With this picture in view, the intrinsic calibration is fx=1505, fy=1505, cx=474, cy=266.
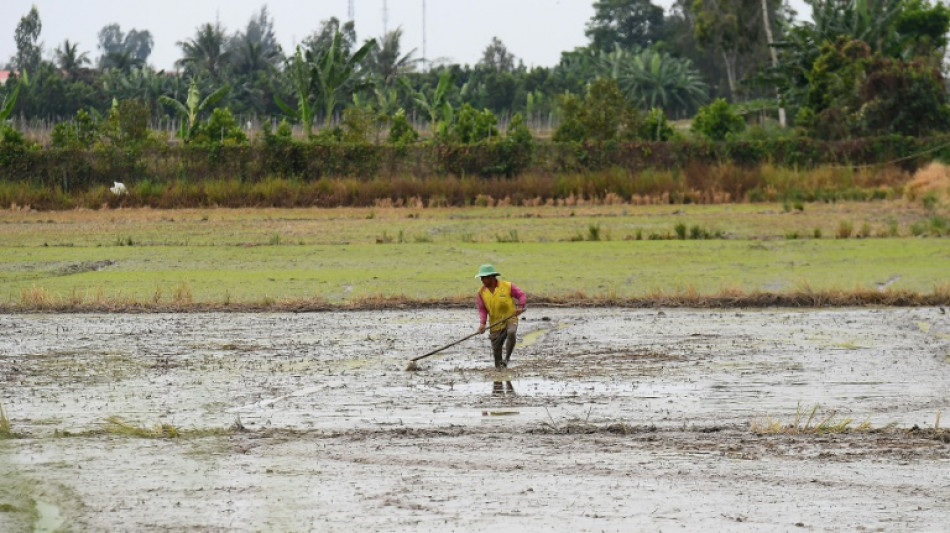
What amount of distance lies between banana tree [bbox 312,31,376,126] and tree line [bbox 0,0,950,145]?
0.08m

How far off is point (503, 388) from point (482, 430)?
240 centimetres

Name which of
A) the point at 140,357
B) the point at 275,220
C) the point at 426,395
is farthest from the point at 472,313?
the point at 275,220

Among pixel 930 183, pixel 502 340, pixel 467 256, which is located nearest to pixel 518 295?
pixel 502 340

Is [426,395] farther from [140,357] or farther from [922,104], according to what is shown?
[922,104]

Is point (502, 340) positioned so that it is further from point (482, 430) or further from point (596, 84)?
point (596, 84)

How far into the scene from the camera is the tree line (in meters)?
49.3

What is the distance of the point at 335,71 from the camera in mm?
52719

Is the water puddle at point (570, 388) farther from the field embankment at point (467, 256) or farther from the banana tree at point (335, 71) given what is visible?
the banana tree at point (335, 71)

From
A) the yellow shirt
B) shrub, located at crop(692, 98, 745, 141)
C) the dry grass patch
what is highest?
shrub, located at crop(692, 98, 745, 141)

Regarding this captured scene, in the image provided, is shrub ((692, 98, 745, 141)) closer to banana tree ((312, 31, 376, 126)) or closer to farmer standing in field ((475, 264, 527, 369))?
banana tree ((312, 31, 376, 126))

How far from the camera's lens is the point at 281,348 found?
55.6 feet

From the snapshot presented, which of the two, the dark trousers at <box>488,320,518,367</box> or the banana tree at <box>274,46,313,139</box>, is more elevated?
the banana tree at <box>274,46,313,139</box>

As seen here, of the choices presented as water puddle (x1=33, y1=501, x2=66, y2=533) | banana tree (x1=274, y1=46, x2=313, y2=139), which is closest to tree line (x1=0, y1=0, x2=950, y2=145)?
banana tree (x1=274, y1=46, x2=313, y2=139)

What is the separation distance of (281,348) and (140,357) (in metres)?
1.62
